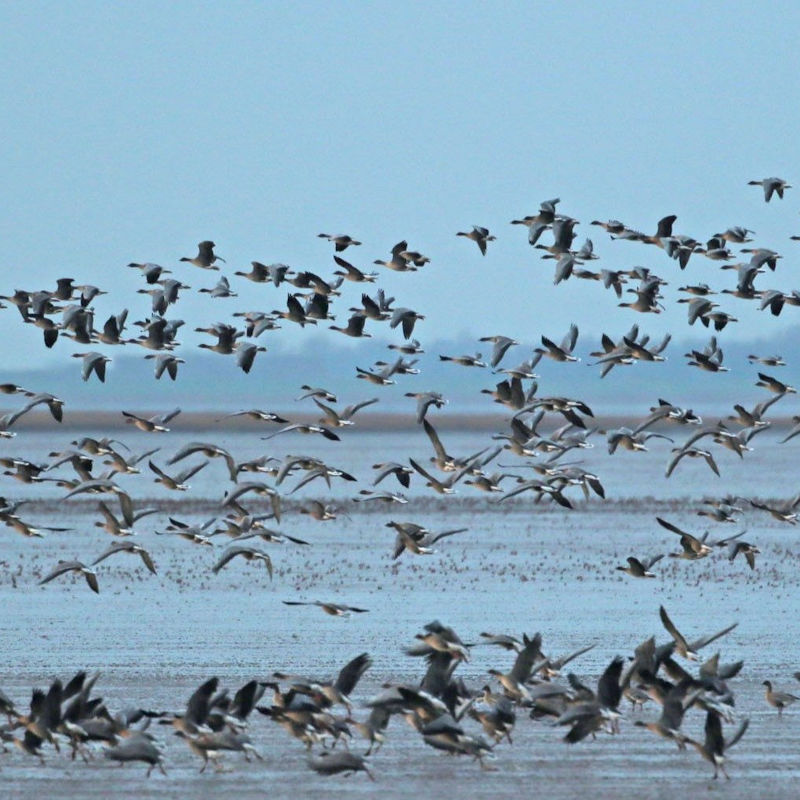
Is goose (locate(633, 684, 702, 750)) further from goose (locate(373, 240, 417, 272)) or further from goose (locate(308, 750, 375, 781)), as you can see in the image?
goose (locate(373, 240, 417, 272))

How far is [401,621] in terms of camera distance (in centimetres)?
2569

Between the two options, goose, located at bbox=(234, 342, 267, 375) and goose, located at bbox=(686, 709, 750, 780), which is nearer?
goose, located at bbox=(686, 709, 750, 780)

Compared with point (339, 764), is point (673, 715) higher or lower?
higher

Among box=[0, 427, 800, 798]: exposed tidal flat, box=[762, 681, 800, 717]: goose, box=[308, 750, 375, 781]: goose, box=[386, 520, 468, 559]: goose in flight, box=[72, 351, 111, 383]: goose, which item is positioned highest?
box=[72, 351, 111, 383]: goose

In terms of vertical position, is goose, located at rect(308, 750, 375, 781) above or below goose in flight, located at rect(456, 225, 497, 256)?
below

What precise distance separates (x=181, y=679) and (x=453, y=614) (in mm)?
6327

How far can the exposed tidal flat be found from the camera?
54.3 feet

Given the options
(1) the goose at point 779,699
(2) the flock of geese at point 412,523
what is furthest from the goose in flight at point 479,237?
(1) the goose at point 779,699

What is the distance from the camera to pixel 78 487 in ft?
75.7

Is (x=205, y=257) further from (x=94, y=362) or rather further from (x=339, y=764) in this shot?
(x=339, y=764)

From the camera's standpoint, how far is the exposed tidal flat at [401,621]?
16562mm

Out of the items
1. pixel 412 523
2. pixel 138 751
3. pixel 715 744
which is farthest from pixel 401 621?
pixel 138 751

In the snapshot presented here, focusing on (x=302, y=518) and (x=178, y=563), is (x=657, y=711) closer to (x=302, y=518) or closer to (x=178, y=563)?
(x=178, y=563)

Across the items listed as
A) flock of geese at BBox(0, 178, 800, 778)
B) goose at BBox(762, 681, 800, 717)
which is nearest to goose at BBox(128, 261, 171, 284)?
flock of geese at BBox(0, 178, 800, 778)
